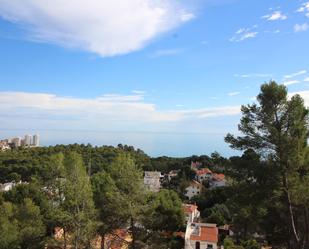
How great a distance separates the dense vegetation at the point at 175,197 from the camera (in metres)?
10.7

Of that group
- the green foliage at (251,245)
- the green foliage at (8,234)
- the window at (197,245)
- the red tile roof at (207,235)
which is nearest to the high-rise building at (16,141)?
the red tile roof at (207,235)

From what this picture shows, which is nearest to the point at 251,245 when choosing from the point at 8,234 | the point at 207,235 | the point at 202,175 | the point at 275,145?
the point at 207,235

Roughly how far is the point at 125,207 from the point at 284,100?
7446mm

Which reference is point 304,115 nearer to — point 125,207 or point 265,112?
point 265,112

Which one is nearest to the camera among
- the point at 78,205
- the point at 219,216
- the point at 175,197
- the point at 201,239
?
the point at 78,205

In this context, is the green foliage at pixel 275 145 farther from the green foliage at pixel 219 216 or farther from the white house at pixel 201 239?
the green foliage at pixel 219 216

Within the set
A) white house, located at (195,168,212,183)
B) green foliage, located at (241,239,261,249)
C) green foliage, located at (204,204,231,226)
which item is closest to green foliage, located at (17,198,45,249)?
green foliage, located at (241,239,261,249)

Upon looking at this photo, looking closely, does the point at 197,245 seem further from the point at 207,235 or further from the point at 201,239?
the point at 207,235

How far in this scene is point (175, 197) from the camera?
95.8 feet

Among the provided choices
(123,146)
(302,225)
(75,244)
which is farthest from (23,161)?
(302,225)

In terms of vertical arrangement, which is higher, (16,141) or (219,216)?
(16,141)

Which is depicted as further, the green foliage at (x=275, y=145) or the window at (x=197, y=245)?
the window at (x=197, y=245)

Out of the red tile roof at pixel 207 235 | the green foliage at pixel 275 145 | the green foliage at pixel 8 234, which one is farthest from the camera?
the red tile roof at pixel 207 235

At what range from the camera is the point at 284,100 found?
35.3ft
